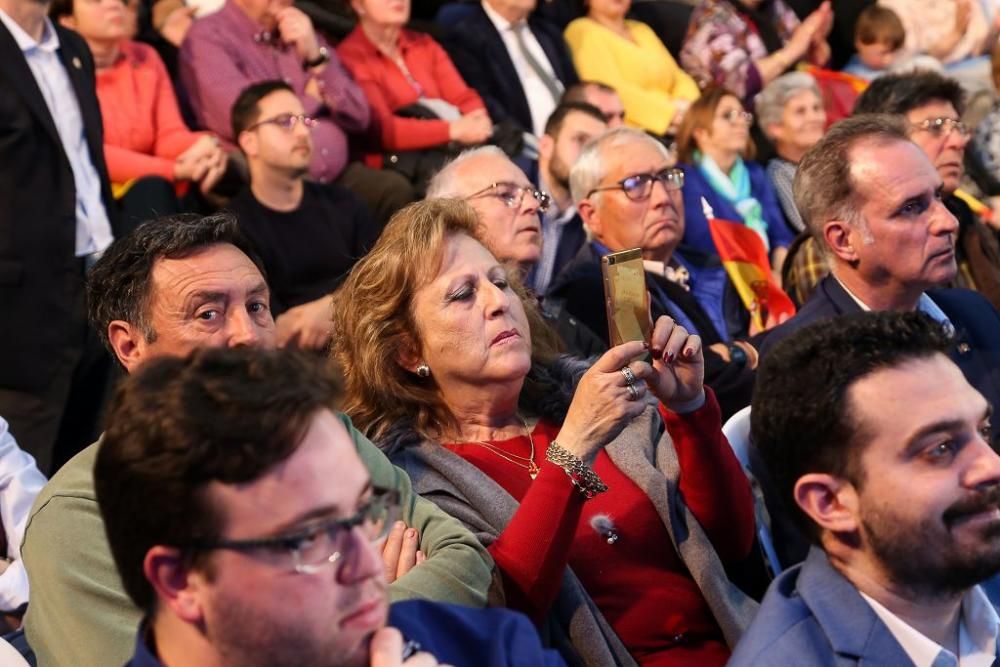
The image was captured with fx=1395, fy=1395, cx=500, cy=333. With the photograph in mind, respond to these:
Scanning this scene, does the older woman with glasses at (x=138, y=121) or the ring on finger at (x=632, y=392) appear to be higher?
the ring on finger at (x=632, y=392)

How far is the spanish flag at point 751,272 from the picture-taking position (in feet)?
16.6

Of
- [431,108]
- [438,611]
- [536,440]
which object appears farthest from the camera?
[431,108]

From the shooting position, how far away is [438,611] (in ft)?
6.38

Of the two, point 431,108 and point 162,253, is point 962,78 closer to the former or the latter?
point 431,108

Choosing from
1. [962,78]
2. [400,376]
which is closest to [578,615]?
[400,376]

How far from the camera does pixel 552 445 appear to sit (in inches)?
102

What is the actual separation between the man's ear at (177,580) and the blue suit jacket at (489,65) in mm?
5034

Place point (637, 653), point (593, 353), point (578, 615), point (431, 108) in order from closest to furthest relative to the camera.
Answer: point (578, 615), point (637, 653), point (593, 353), point (431, 108)

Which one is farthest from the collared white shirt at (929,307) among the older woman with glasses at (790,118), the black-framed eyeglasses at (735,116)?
the older woman with glasses at (790,118)

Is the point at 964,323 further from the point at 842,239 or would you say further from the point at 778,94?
the point at 778,94

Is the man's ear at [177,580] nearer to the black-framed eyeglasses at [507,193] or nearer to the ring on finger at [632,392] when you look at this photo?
the ring on finger at [632,392]

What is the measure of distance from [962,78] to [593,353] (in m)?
5.08

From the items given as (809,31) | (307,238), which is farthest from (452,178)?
(809,31)

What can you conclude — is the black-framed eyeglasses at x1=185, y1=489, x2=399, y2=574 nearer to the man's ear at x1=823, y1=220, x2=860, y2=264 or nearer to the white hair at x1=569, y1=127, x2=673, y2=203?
the man's ear at x1=823, y1=220, x2=860, y2=264
